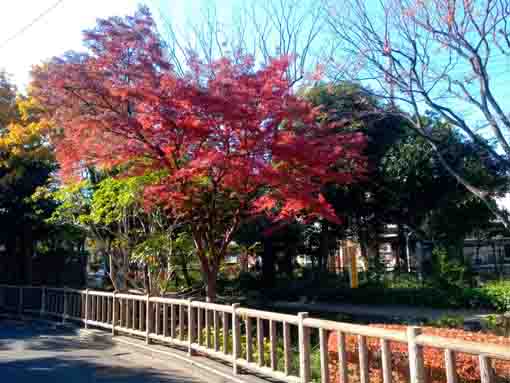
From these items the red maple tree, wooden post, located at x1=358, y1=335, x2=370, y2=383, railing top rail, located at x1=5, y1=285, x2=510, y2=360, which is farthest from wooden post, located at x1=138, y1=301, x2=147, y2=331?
wooden post, located at x1=358, y1=335, x2=370, y2=383

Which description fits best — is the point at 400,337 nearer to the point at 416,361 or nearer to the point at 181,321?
the point at 416,361

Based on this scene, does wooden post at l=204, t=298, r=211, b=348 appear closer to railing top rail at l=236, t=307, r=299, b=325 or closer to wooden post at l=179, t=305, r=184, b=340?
wooden post at l=179, t=305, r=184, b=340

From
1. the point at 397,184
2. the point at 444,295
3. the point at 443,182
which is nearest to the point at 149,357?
the point at 444,295

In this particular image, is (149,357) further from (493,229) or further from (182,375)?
(493,229)

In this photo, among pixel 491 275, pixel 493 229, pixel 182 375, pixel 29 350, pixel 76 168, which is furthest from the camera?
pixel 493 229

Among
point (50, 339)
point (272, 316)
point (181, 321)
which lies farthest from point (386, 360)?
point (50, 339)

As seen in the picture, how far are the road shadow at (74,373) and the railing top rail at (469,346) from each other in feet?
11.6

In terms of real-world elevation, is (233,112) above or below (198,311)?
above

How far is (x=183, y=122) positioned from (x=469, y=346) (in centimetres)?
570

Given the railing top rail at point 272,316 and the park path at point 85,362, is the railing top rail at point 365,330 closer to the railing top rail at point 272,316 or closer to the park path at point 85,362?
the railing top rail at point 272,316

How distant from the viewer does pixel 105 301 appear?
32.3 feet

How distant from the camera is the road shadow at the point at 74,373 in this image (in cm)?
647

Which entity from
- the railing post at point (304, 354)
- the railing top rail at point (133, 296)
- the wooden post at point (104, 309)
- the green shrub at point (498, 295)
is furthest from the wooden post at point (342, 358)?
the green shrub at point (498, 295)

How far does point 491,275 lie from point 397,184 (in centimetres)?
426
